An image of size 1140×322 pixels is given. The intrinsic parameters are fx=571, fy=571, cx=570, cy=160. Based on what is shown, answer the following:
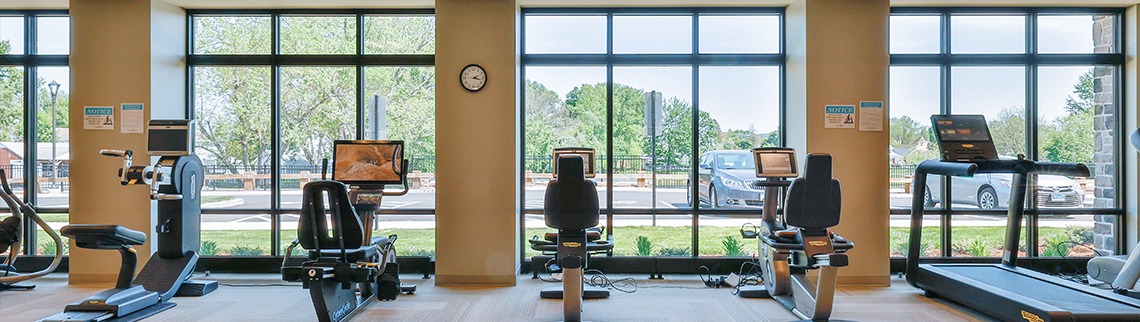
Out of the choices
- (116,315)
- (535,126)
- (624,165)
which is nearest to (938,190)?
(624,165)

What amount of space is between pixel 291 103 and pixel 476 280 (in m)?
2.56

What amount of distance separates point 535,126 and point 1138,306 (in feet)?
14.8

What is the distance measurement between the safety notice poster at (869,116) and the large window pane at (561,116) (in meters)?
2.16

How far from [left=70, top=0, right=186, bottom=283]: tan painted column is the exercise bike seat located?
108 cm

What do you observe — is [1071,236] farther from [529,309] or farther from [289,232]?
[289,232]

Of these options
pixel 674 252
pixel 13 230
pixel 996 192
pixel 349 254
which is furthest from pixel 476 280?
pixel 996 192

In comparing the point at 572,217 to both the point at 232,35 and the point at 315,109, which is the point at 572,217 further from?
the point at 232,35

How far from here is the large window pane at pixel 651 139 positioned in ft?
18.1

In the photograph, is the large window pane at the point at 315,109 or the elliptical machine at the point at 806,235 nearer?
the elliptical machine at the point at 806,235

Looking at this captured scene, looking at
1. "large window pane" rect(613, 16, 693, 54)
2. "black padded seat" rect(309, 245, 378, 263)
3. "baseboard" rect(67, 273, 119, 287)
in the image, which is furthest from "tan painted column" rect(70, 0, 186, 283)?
"large window pane" rect(613, 16, 693, 54)

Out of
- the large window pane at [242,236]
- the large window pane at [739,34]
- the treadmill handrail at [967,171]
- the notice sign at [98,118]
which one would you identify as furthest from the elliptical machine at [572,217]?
the notice sign at [98,118]

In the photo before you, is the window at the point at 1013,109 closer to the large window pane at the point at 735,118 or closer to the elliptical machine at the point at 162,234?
the large window pane at the point at 735,118

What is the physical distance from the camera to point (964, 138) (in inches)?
180

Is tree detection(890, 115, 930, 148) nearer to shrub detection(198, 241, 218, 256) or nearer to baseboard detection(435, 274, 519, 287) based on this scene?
baseboard detection(435, 274, 519, 287)
